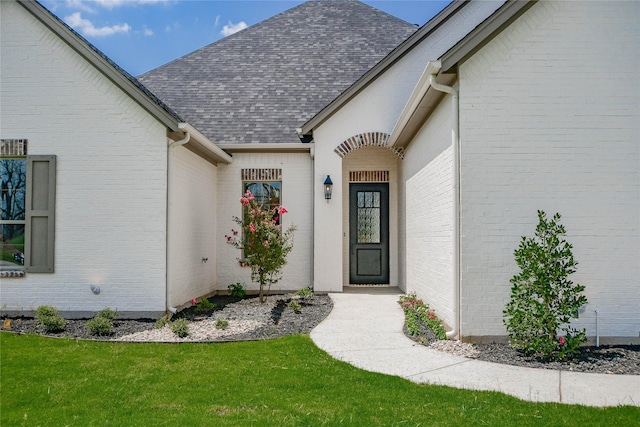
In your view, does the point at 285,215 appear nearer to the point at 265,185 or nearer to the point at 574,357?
the point at 265,185

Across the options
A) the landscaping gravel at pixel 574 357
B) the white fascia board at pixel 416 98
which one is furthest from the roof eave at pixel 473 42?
the landscaping gravel at pixel 574 357

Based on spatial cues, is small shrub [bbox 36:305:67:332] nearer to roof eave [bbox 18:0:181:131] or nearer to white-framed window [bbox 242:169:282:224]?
roof eave [bbox 18:0:181:131]

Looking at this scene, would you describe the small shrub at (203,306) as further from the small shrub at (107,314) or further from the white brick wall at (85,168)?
the small shrub at (107,314)

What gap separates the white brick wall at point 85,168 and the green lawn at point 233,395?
7.60 ft

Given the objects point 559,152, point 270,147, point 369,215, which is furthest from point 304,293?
point 559,152

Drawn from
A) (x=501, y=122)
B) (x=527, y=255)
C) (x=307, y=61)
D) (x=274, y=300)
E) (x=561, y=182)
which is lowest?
(x=274, y=300)

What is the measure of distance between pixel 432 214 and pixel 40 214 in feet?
21.5

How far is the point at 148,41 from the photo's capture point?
12789mm

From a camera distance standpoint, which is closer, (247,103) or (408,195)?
(408,195)

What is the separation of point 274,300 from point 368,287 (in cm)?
273

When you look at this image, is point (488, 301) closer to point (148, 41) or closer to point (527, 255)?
point (527, 255)

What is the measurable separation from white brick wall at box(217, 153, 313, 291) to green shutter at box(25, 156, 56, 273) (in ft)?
13.5

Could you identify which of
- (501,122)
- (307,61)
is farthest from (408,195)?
(307,61)

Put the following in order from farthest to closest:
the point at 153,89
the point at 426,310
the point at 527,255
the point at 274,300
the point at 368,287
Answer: the point at 153,89 → the point at 368,287 → the point at 274,300 → the point at 426,310 → the point at 527,255
